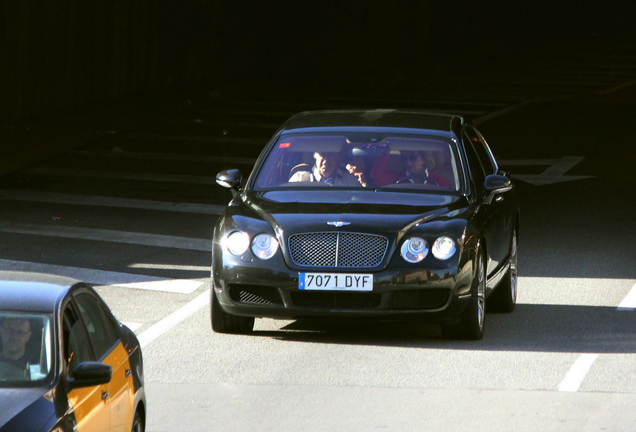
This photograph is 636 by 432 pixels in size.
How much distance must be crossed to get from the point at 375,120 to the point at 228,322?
2.23 metres

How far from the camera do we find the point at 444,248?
8.80 metres

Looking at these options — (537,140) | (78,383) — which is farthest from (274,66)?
(78,383)

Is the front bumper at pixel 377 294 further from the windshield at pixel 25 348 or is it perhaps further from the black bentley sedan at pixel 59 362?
the windshield at pixel 25 348

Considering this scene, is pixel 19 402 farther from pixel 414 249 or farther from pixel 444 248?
pixel 444 248

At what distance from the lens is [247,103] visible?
29328 millimetres

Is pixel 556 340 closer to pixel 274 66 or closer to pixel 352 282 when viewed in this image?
pixel 352 282

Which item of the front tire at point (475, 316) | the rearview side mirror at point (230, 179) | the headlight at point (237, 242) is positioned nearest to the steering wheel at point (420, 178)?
the front tire at point (475, 316)

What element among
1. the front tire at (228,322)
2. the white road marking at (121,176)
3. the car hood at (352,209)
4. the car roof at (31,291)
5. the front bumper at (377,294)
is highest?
the car roof at (31,291)

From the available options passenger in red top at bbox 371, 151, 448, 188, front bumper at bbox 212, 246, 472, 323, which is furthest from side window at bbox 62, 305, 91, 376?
passenger in red top at bbox 371, 151, 448, 188

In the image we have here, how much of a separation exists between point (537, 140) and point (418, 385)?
15787 millimetres

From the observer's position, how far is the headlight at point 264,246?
884 cm

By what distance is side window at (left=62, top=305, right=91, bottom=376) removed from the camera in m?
5.16

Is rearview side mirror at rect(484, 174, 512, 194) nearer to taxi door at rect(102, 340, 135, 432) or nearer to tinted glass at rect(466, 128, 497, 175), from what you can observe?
tinted glass at rect(466, 128, 497, 175)

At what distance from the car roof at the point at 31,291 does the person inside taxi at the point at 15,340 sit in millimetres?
61
